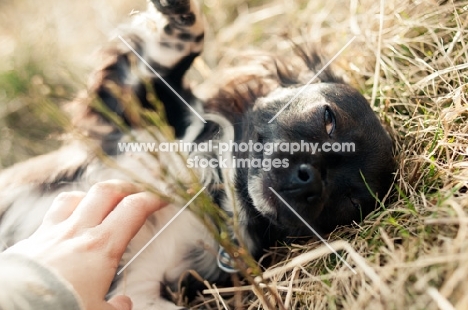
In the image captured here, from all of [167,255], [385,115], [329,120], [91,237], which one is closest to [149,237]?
[167,255]

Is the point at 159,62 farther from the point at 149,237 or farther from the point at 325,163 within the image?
the point at 325,163

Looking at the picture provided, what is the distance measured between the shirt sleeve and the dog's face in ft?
3.43

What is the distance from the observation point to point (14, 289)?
6.59 feet

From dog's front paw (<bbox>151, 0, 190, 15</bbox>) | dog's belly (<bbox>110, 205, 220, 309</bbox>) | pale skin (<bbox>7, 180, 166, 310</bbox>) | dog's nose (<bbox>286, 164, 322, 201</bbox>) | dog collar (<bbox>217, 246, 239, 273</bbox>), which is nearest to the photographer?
pale skin (<bbox>7, 180, 166, 310</bbox>)

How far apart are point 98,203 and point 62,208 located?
20 centimetres

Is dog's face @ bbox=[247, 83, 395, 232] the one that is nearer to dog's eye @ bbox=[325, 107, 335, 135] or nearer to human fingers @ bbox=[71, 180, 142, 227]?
dog's eye @ bbox=[325, 107, 335, 135]

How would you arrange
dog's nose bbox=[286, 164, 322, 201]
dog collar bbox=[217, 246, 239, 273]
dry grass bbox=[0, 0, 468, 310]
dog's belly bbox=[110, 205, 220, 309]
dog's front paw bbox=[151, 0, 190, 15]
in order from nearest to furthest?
dry grass bbox=[0, 0, 468, 310] < dog's nose bbox=[286, 164, 322, 201] < dog collar bbox=[217, 246, 239, 273] < dog's belly bbox=[110, 205, 220, 309] < dog's front paw bbox=[151, 0, 190, 15]

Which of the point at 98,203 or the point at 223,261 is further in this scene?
the point at 223,261

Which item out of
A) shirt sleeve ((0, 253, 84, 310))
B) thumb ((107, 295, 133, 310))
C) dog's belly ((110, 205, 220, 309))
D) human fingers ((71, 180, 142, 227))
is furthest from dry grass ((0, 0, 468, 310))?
shirt sleeve ((0, 253, 84, 310))

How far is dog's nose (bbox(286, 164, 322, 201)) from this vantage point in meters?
2.33

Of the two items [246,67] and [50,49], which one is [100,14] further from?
[246,67]

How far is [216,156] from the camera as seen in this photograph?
9.87 ft

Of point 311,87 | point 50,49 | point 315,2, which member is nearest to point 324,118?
point 311,87

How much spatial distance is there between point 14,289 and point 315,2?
338 cm
